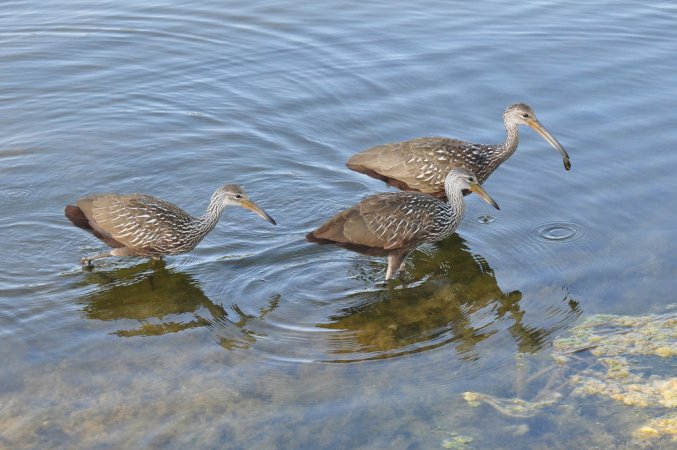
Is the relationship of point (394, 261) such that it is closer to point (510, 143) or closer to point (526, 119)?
point (510, 143)

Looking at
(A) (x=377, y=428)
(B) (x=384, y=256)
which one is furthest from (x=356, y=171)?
(A) (x=377, y=428)

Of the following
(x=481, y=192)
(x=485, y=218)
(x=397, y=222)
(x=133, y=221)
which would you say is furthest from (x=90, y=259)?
(x=485, y=218)

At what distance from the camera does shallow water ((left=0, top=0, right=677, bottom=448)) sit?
6805 mm

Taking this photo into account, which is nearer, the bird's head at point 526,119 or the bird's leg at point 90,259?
the bird's leg at point 90,259

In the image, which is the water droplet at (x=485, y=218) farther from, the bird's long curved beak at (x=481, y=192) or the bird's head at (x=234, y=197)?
the bird's head at (x=234, y=197)

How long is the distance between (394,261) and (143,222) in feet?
7.25

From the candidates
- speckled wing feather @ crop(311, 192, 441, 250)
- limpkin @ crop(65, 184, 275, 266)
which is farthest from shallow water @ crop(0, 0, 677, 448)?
speckled wing feather @ crop(311, 192, 441, 250)

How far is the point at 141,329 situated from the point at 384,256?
230cm

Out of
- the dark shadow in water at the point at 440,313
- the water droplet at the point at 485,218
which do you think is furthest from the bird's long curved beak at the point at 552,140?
the dark shadow in water at the point at 440,313

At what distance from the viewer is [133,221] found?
873 cm

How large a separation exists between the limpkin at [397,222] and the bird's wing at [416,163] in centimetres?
48

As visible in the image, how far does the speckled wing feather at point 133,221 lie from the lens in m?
8.68

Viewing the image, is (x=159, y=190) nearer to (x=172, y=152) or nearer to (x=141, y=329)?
(x=172, y=152)

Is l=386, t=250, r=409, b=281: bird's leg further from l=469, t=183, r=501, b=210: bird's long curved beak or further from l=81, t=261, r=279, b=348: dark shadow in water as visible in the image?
l=81, t=261, r=279, b=348: dark shadow in water
